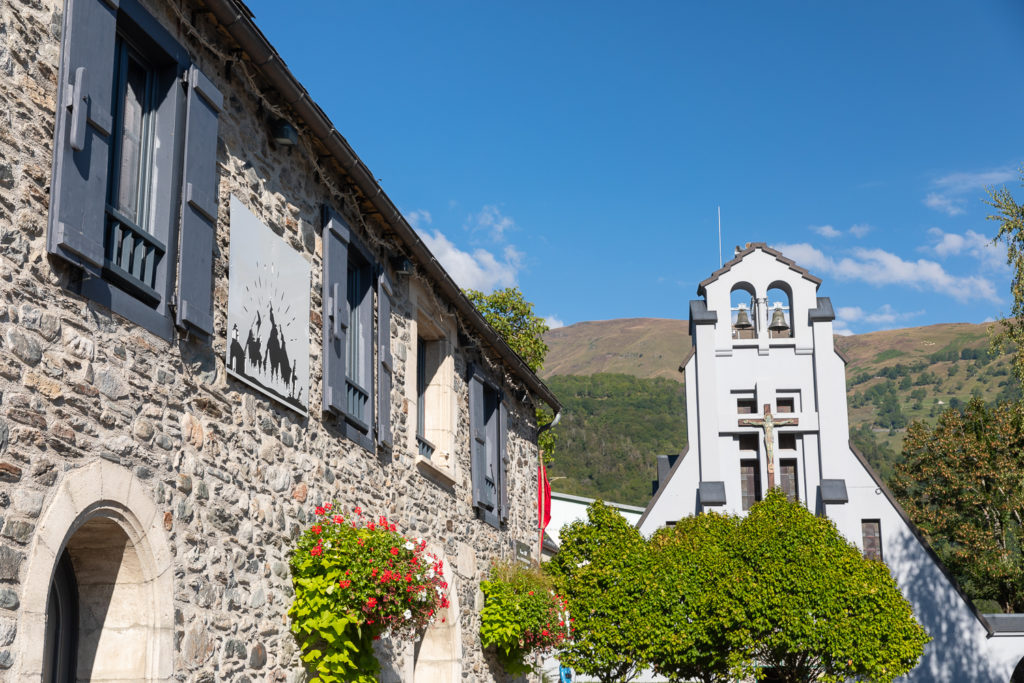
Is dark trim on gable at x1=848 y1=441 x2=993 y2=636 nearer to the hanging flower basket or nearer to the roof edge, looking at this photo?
the roof edge

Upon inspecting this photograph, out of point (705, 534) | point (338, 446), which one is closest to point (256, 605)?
point (338, 446)

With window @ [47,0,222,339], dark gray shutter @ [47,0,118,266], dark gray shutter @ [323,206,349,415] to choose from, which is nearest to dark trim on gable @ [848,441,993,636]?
dark gray shutter @ [323,206,349,415]

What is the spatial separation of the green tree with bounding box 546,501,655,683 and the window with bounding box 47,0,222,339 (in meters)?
9.89

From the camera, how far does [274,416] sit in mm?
7871

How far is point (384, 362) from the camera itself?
10312 millimetres

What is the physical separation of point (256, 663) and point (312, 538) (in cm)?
111

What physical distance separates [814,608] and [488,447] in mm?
5746

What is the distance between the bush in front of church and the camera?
610 inches

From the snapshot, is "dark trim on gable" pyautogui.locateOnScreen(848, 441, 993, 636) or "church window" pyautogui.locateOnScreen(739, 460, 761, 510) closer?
"dark trim on gable" pyautogui.locateOnScreen(848, 441, 993, 636)

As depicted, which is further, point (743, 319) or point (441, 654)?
point (743, 319)

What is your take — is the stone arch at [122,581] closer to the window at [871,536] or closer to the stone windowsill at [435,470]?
the stone windowsill at [435,470]

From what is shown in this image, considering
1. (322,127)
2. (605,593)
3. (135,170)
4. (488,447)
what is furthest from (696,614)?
(135,170)

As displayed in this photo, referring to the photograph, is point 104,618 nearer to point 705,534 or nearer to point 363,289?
point 363,289

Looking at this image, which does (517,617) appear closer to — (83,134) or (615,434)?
(83,134)
